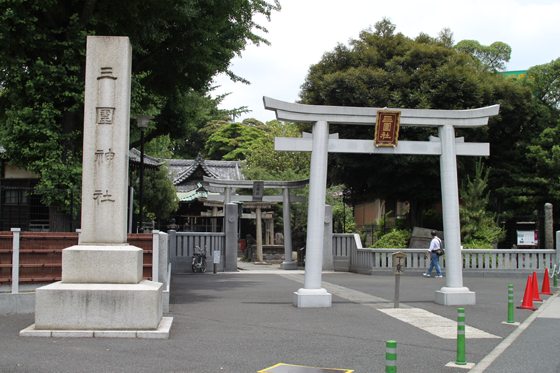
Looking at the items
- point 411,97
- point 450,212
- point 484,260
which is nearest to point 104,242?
point 450,212

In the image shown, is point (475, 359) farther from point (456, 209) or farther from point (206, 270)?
point (206, 270)

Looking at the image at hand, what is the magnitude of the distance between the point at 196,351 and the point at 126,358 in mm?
965

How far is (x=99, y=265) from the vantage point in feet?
25.8

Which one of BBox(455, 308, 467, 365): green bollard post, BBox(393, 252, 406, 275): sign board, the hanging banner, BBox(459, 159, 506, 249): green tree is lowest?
BBox(455, 308, 467, 365): green bollard post

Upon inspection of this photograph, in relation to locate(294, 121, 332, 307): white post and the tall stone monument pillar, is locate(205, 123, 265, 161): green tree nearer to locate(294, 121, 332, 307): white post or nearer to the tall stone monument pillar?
locate(294, 121, 332, 307): white post

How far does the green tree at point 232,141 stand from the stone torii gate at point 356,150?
122 ft

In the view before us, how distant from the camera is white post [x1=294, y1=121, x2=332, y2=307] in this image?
37.5 feet

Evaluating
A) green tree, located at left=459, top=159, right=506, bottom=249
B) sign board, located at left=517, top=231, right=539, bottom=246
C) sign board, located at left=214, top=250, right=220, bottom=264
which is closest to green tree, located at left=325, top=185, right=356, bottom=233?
green tree, located at left=459, top=159, right=506, bottom=249

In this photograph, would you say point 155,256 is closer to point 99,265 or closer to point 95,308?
point 99,265

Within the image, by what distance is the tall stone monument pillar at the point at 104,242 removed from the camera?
7.56 metres

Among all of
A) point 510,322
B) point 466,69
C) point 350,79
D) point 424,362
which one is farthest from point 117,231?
point 466,69

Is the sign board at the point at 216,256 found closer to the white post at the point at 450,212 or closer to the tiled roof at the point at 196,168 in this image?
the white post at the point at 450,212

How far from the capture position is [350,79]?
79.2 ft

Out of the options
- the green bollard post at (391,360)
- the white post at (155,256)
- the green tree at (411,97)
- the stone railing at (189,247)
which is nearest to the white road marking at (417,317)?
the green bollard post at (391,360)
